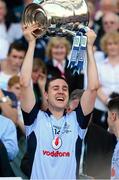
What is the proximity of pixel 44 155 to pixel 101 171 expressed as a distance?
1078 millimetres

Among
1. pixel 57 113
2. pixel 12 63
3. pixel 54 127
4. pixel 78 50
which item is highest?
pixel 78 50

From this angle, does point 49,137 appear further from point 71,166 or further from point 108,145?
point 108,145

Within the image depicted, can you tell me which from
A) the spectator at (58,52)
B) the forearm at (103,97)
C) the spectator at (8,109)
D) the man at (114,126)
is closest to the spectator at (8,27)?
the spectator at (58,52)

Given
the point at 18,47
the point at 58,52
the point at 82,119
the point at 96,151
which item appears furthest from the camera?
the point at 58,52

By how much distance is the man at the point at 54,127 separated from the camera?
19.2 ft

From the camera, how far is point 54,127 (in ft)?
19.5

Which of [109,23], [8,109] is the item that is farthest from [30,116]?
[109,23]

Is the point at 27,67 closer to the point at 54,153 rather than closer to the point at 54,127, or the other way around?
the point at 54,127

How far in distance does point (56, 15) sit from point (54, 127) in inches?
39.3

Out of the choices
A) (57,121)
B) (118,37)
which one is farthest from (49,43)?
(57,121)

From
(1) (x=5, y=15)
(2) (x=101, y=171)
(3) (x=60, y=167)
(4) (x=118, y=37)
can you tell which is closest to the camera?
(3) (x=60, y=167)

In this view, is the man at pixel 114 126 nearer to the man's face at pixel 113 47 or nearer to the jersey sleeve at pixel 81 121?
the jersey sleeve at pixel 81 121

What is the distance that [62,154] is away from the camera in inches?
231

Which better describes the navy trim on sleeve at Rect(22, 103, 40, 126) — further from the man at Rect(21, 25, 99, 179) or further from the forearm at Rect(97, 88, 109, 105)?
the forearm at Rect(97, 88, 109, 105)
